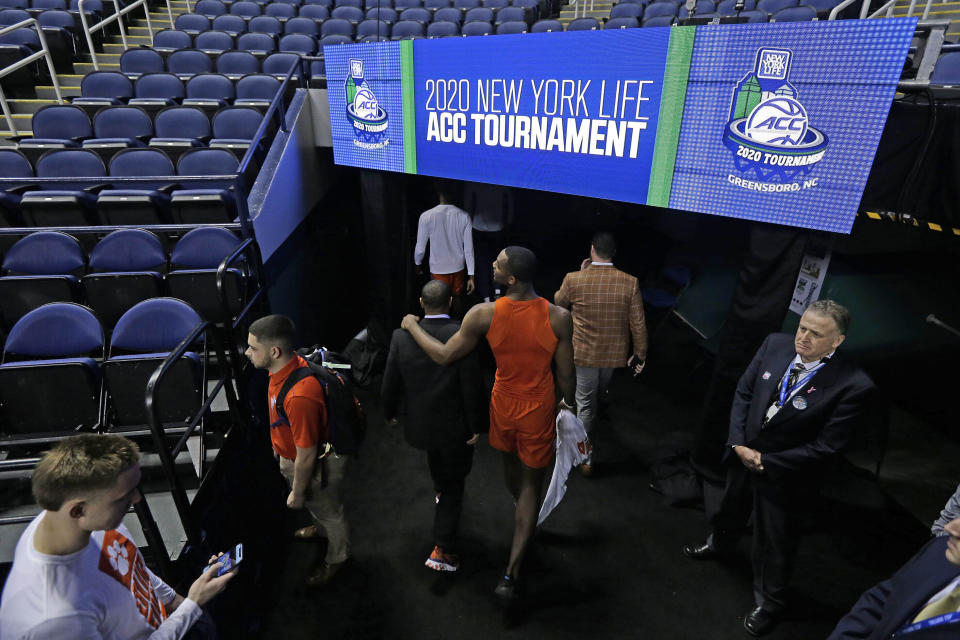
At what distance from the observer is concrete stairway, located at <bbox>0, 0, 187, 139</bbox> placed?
6.91 meters

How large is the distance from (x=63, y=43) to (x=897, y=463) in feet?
39.7

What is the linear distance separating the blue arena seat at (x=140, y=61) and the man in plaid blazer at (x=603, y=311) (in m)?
7.99

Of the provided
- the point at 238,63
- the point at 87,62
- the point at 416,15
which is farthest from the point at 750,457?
the point at 87,62

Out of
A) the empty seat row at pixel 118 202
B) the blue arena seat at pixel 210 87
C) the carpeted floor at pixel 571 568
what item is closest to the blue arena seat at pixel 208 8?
the blue arena seat at pixel 210 87

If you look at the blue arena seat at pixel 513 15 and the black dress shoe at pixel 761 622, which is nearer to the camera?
the black dress shoe at pixel 761 622

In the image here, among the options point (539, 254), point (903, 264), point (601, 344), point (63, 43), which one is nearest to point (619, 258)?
point (539, 254)

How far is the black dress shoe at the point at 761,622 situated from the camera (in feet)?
9.14

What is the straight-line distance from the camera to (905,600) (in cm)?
155

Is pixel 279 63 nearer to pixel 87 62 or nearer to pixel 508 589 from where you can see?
pixel 87 62

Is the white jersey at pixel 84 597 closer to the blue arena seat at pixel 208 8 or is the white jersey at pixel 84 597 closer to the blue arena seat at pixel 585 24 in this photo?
the blue arena seat at pixel 585 24

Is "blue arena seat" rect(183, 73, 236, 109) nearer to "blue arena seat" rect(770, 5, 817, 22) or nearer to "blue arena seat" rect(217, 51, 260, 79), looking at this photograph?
"blue arena seat" rect(217, 51, 260, 79)

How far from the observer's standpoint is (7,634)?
1.26 metres

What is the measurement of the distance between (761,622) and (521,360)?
1985 mm

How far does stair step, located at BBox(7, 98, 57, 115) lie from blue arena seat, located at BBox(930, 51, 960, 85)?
10093 mm
